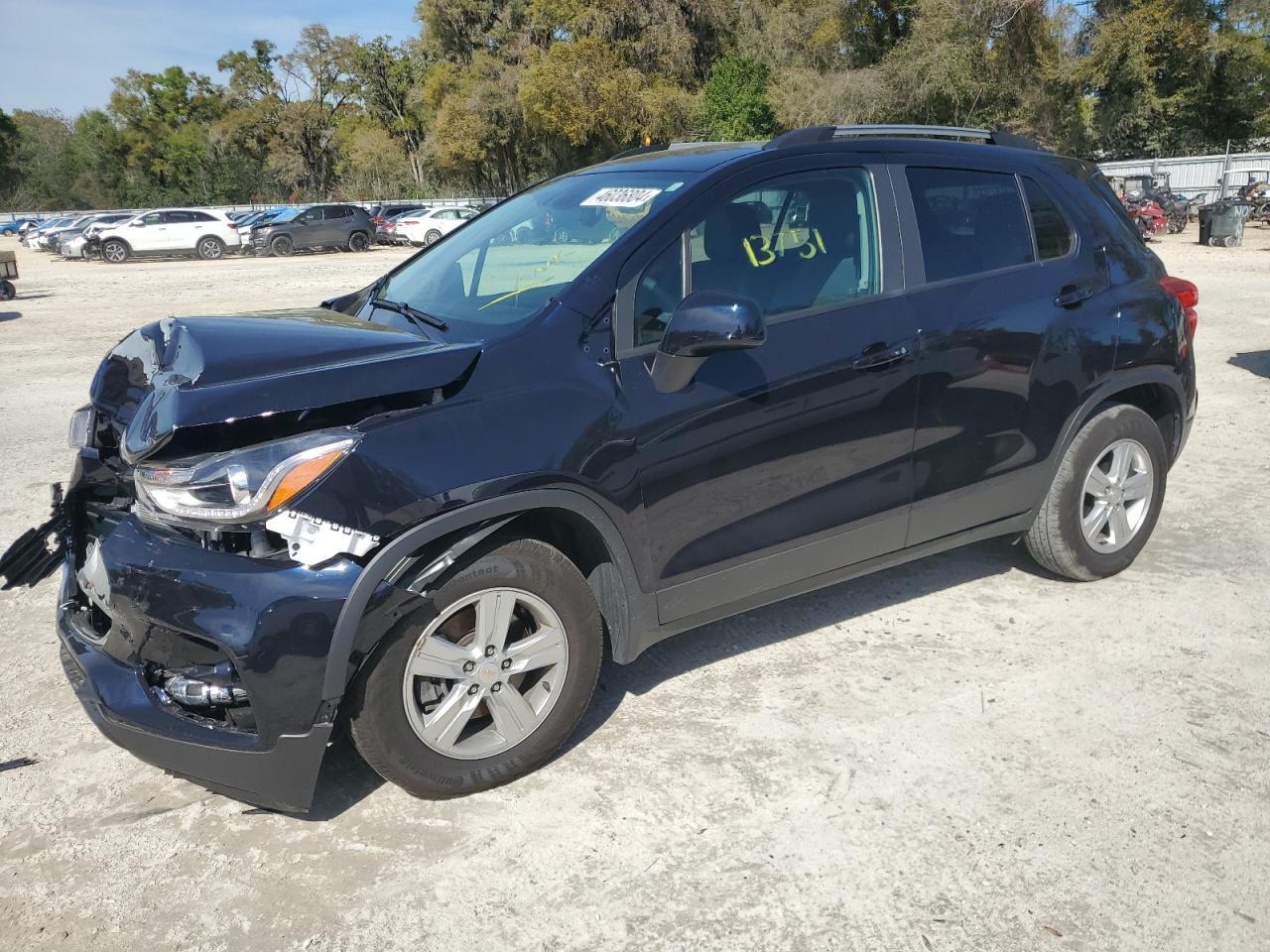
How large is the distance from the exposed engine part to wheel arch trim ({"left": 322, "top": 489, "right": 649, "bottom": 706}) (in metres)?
0.08

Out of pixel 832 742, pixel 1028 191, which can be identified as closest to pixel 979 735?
pixel 832 742

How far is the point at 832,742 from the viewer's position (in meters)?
3.42

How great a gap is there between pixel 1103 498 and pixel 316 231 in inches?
1330

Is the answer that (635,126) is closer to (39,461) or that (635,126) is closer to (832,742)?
(39,461)

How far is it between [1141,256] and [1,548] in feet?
18.5

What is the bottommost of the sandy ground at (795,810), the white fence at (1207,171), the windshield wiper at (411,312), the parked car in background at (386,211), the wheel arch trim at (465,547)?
the sandy ground at (795,810)

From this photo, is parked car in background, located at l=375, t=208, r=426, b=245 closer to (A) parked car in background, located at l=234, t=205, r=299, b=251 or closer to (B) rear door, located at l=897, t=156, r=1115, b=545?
(A) parked car in background, located at l=234, t=205, r=299, b=251

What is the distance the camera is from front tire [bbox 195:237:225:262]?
1304 inches

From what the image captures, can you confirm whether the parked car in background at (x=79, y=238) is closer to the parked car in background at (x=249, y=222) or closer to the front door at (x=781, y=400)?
the parked car in background at (x=249, y=222)

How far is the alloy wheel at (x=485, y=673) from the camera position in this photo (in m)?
2.92

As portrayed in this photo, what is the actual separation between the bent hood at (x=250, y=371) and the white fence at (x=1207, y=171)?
121ft

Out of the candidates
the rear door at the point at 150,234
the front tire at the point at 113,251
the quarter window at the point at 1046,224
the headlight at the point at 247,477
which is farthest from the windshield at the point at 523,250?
the front tire at the point at 113,251

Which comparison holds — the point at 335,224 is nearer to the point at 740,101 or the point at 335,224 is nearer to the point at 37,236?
the point at 37,236

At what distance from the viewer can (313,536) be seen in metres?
2.66
